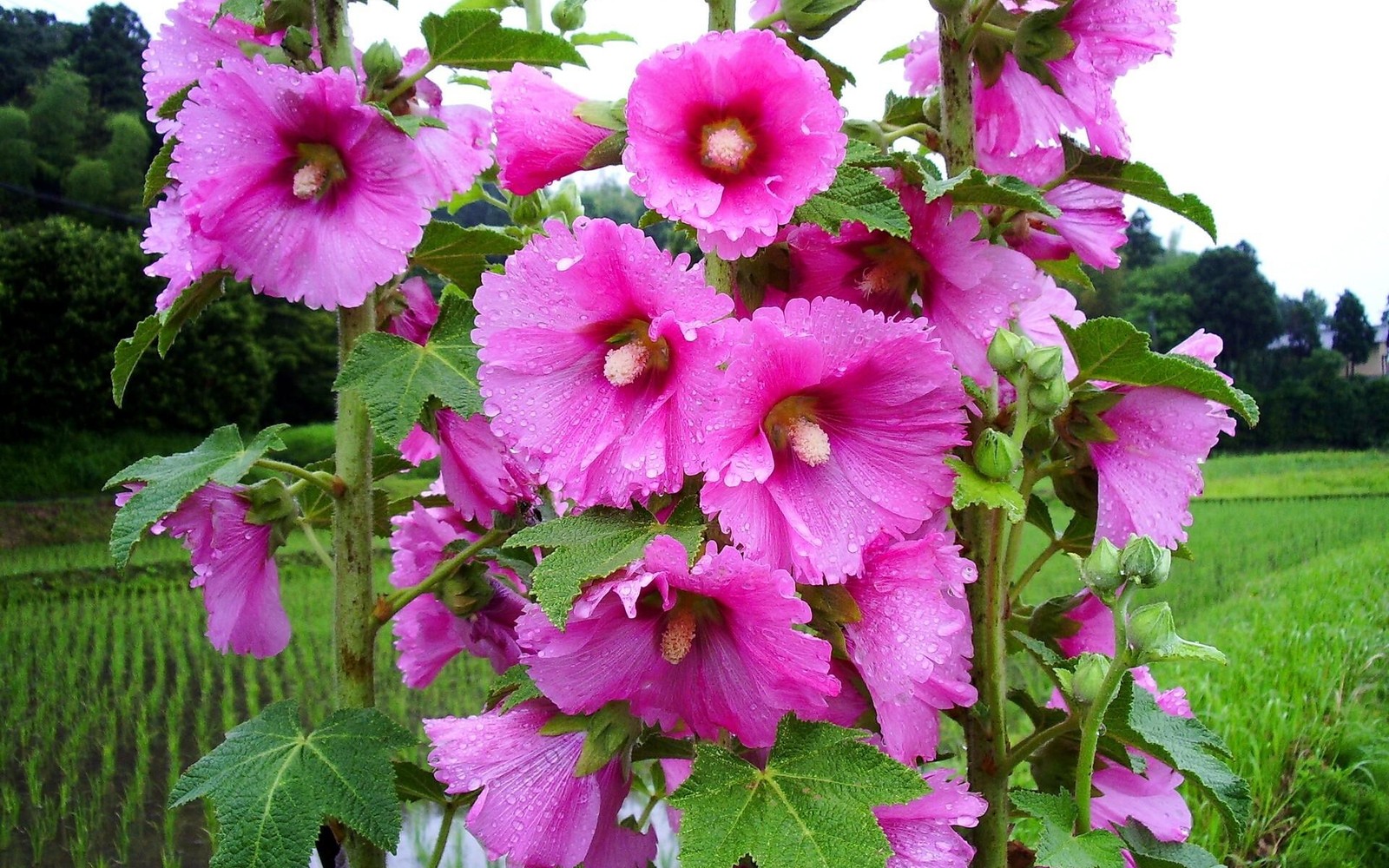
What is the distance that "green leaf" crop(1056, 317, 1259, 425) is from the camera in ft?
1.59

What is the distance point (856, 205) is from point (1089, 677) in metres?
0.29

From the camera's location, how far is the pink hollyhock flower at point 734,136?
43 cm

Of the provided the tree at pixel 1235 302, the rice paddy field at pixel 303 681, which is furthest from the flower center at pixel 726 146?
the tree at pixel 1235 302

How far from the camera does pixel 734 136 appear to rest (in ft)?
1.50

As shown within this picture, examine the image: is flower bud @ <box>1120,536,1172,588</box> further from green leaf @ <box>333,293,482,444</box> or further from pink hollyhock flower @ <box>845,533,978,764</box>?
green leaf @ <box>333,293,482,444</box>

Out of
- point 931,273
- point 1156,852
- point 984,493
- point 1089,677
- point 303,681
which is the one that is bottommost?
point 303,681

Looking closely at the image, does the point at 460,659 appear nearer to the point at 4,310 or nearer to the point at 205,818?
the point at 205,818

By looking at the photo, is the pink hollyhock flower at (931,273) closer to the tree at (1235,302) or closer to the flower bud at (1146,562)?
the flower bud at (1146,562)

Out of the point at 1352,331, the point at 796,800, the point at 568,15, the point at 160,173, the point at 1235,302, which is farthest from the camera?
the point at 1235,302

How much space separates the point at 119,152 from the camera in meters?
1.24

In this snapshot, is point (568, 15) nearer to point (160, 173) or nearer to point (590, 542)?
point (160, 173)

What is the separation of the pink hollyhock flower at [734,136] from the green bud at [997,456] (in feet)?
0.49

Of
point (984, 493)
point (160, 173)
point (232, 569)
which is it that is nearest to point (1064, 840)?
point (984, 493)

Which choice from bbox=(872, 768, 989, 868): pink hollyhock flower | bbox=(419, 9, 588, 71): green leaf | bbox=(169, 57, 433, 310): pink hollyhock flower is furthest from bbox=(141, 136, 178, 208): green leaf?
bbox=(872, 768, 989, 868): pink hollyhock flower
